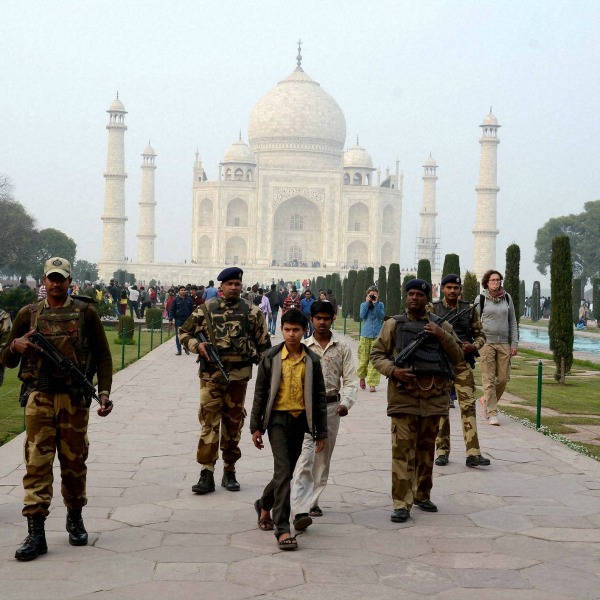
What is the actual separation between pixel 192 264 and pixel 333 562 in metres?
48.2

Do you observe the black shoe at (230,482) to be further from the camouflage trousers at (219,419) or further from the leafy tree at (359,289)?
the leafy tree at (359,289)

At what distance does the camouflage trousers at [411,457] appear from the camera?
4609 millimetres

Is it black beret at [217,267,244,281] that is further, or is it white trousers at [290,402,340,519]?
black beret at [217,267,244,281]

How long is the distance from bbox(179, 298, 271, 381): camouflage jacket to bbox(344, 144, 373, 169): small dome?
5278 centimetres

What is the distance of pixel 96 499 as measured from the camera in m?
4.91

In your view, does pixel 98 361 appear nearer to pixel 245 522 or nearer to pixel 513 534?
pixel 245 522

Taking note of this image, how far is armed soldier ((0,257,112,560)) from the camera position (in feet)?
13.6

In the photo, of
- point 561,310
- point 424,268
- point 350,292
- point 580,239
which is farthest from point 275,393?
point 580,239

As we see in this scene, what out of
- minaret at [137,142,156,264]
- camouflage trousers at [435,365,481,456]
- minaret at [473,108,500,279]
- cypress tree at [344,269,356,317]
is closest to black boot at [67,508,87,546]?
camouflage trousers at [435,365,481,456]

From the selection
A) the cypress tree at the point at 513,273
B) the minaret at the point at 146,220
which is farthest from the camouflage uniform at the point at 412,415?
the minaret at the point at 146,220

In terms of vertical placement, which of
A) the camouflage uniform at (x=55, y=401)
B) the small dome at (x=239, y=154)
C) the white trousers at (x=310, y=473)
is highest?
the small dome at (x=239, y=154)

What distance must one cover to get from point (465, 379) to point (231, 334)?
1500 mm

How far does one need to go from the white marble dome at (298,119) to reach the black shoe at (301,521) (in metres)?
51.5

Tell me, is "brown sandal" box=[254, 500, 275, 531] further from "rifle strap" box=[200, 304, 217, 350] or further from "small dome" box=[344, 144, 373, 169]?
"small dome" box=[344, 144, 373, 169]
